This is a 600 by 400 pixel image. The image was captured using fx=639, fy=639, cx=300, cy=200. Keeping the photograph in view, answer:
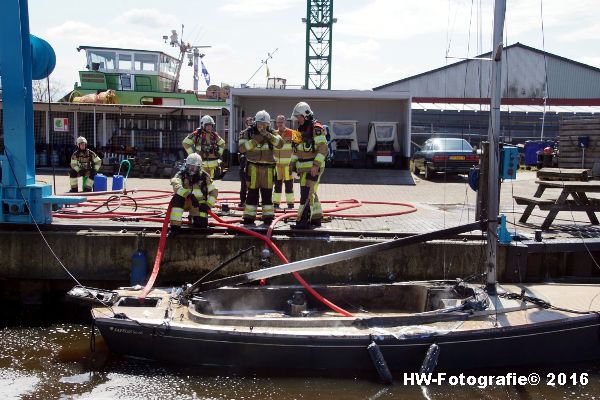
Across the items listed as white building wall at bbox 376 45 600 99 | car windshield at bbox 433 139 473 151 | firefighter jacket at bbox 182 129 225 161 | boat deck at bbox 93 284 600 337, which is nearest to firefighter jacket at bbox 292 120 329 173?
firefighter jacket at bbox 182 129 225 161

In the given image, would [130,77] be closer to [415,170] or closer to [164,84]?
[164,84]

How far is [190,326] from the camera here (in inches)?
259

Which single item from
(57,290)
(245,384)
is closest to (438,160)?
(57,290)

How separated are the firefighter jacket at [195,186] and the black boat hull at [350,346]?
267cm

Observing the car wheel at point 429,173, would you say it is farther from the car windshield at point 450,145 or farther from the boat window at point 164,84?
the boat window at point 164,84

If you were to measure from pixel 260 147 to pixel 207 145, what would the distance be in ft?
5.99

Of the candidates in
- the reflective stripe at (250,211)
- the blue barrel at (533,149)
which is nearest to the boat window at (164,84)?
the blue barrel at (533,149)

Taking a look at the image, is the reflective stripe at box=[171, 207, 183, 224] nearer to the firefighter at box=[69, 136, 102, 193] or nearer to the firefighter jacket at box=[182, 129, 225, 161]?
the firefighter jacket at box=[182, 129, 225, 161]

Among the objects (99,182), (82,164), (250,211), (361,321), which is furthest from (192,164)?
(82,164)

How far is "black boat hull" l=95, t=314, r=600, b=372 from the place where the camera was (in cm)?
646

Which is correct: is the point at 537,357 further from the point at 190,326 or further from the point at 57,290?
the point at 57,290

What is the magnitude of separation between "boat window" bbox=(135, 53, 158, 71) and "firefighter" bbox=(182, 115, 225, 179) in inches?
707

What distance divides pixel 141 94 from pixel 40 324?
62.9ft

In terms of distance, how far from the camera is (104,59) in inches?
1093
